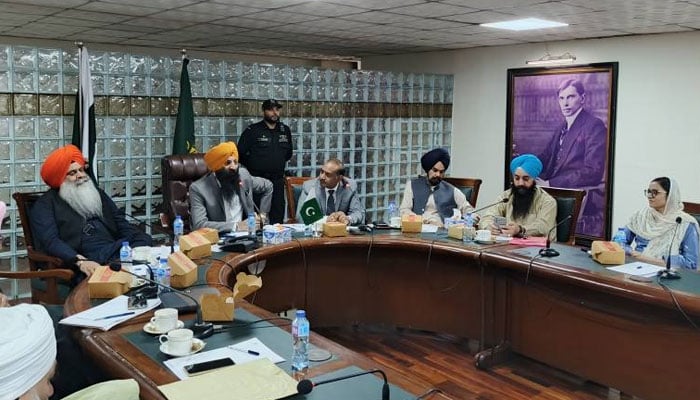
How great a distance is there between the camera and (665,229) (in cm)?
356

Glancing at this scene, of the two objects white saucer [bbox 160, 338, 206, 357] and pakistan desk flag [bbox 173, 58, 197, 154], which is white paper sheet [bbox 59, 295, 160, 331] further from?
pakistan desk flag [bbox 173, 58, 197, 154]

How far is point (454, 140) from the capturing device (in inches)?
302

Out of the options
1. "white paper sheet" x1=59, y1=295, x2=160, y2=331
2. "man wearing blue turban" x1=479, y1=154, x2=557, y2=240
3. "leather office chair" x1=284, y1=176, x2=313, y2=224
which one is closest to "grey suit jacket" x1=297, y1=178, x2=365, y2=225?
"leather office chair" x1=284, y1=176, x2=313, y2=224

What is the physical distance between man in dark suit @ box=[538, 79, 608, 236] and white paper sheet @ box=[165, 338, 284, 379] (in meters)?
5.20

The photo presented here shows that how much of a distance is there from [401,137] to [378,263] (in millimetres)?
3279

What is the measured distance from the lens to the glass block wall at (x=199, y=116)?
14.3 feet

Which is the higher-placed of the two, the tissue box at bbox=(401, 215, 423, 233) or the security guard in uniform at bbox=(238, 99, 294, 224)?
the security guard in uniform at bbox=(238, 99, 294, 224)

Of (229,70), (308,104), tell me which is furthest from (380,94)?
(229,70)

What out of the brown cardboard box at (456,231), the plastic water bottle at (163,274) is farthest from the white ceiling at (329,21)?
the plastic water bottle at (163,274)

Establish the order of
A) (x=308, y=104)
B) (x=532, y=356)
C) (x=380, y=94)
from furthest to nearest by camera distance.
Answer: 1. (x=380, y=94)
2. (x=308, y=104)
3. (x=532, y=356)

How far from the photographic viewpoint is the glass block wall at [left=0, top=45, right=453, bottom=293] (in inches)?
171

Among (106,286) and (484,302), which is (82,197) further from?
(484,302)

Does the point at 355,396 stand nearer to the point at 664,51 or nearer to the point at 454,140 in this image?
the point at 664,51

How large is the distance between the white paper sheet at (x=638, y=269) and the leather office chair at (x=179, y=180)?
9.02ft
